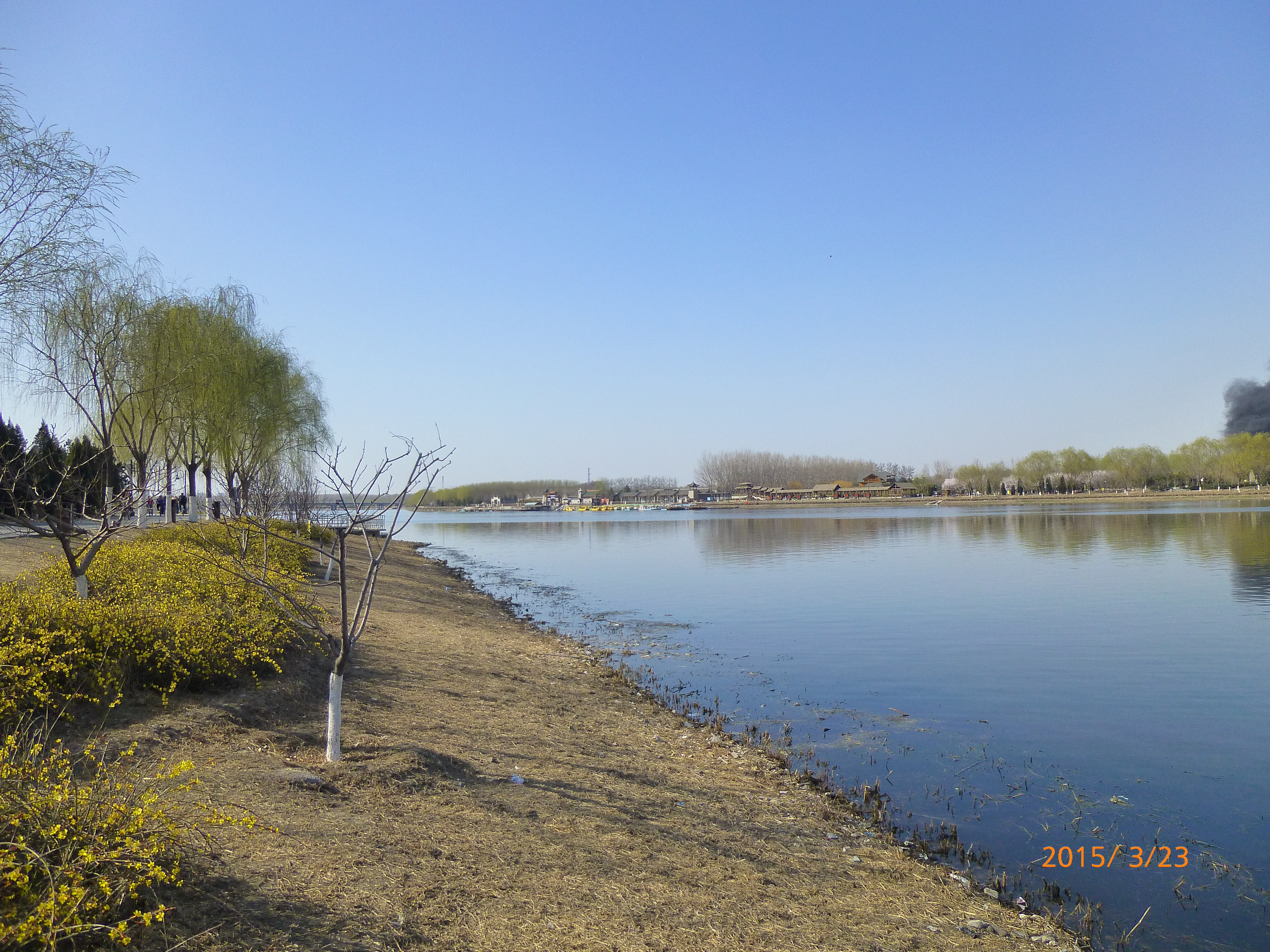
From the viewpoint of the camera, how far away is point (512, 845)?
6.14m

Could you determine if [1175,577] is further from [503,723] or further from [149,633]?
[149,633]

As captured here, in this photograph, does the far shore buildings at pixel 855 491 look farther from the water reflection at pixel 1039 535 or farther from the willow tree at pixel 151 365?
the willow tree at pixel 151 365

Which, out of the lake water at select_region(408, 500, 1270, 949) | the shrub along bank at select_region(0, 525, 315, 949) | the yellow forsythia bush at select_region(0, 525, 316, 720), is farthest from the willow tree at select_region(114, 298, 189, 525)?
the lake water at select_region(408, 500, 1270, 949)

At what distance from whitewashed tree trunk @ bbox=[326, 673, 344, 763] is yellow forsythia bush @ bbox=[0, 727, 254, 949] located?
219cm

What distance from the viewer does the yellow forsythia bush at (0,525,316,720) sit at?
7.21 metres

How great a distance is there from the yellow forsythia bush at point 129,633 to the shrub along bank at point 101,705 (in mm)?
19

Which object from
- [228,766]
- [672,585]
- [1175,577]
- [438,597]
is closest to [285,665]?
[228,766]

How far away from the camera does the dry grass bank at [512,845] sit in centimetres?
476

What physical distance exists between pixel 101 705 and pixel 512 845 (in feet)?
14.4
